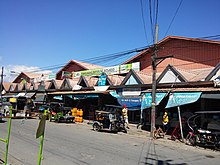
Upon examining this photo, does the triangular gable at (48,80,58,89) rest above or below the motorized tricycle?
above

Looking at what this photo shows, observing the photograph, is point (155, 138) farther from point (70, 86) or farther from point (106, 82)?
point (70, 86)

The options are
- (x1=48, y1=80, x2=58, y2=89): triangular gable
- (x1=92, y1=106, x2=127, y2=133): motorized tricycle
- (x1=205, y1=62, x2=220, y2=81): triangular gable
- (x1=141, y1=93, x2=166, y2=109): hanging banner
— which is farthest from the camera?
(x1=48, y1=80, x2=58, y2=89): triangular gable

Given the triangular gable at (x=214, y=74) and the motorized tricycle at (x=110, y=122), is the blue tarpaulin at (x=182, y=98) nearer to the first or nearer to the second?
the triangular gable at (x=214, y=74)

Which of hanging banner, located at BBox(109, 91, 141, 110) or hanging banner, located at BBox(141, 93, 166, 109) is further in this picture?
hanging banner, located at BBox(109, 91, 141, 110)

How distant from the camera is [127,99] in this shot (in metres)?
18.2

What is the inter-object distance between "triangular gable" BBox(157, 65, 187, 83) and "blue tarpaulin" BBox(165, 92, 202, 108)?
5.64ft

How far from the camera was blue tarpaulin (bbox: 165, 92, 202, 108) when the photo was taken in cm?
1344

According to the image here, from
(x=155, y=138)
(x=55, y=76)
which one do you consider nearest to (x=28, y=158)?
(x=155, y=138)

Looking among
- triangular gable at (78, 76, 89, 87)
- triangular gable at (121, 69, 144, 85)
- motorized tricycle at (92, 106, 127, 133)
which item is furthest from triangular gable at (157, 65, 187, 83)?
triangular gable at (78, 76, 89, 87)

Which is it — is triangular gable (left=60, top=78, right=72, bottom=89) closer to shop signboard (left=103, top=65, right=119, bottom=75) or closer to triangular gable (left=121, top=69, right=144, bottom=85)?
shop signboard (left=103, top=65, right=119, bottom=75)

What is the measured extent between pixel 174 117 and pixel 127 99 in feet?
13.0

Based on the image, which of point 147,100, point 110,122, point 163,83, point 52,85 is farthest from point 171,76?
point 52,85

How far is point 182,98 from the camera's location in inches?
552

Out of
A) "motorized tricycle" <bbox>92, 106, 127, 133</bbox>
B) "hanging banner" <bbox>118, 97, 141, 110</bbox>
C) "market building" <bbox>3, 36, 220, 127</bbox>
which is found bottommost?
"motorized tricycle" <bbox>92, 106, 127, 133</bbox>
